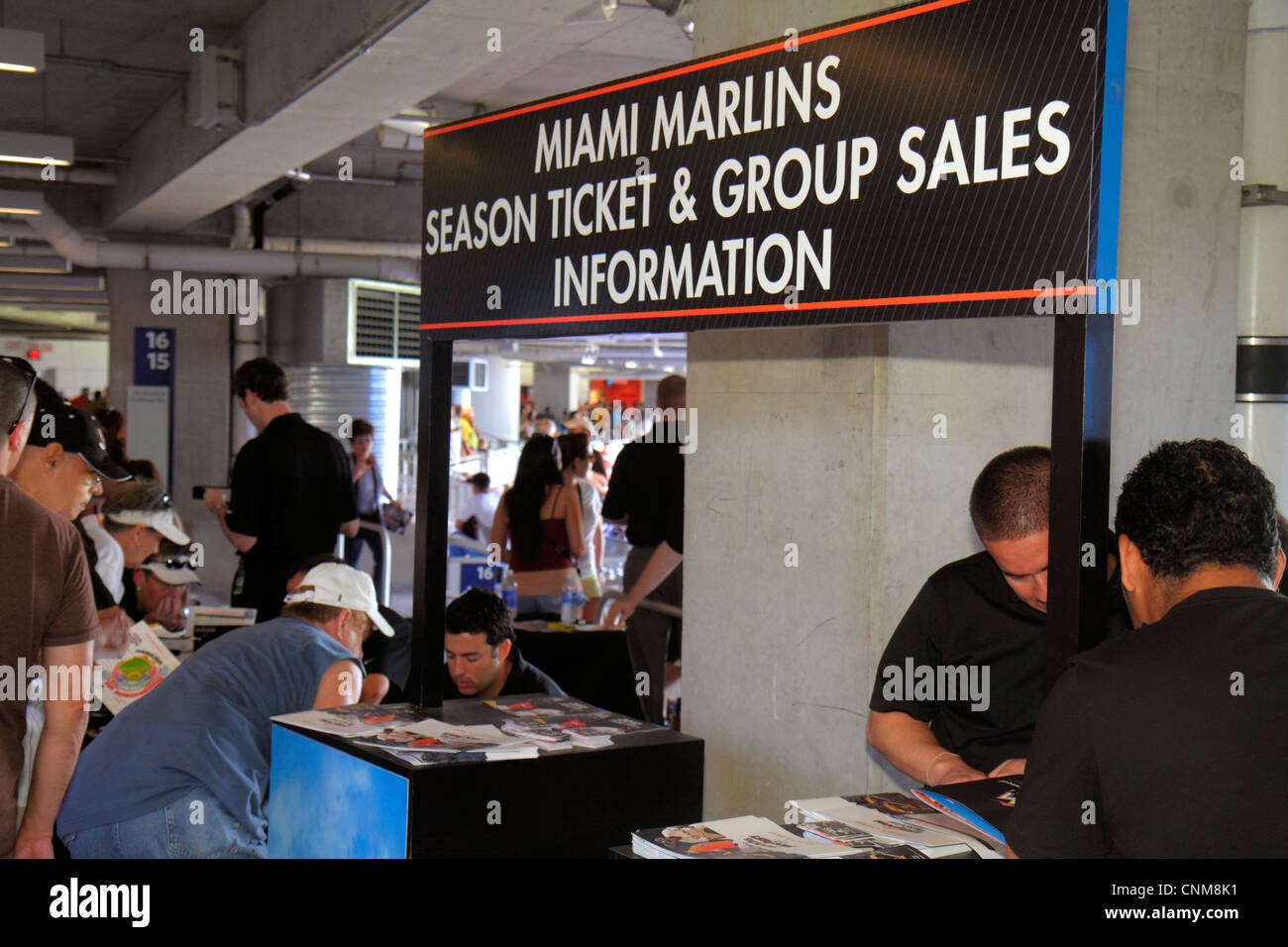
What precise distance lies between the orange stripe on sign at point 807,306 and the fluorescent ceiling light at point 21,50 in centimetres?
324

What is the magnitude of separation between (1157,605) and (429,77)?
15.2 ft

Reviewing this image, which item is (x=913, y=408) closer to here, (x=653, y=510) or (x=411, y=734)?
(x=411, y=734)

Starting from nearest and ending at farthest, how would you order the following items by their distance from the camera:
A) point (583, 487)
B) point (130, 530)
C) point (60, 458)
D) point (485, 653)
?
point (60, 458), point (485, 653), point (130, 530), point (583, 487)

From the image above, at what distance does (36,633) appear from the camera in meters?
2.38

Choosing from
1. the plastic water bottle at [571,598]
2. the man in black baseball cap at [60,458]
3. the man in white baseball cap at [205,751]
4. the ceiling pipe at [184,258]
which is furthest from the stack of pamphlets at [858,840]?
the ceiling pipe at [184,258]

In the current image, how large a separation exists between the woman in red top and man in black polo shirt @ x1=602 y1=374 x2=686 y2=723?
2.67ft

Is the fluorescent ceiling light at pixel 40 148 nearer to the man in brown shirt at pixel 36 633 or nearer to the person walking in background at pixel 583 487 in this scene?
the person walking in background at pixel 583 487

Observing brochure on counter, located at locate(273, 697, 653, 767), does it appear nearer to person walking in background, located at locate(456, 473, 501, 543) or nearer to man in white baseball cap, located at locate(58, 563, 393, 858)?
man in white baseball cap, located at locate(58, 563, 393, 858)

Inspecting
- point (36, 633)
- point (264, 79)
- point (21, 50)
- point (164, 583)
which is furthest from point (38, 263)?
point (36, 633)

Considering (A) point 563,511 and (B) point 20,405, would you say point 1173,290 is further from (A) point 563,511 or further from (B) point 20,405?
(A) point 563,511

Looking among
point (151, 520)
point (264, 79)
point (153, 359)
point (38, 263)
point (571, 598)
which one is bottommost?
point (571, 598)

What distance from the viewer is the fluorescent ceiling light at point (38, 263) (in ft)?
40.4

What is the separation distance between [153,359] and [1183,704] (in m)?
11.0

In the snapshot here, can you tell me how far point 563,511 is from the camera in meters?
6.30
